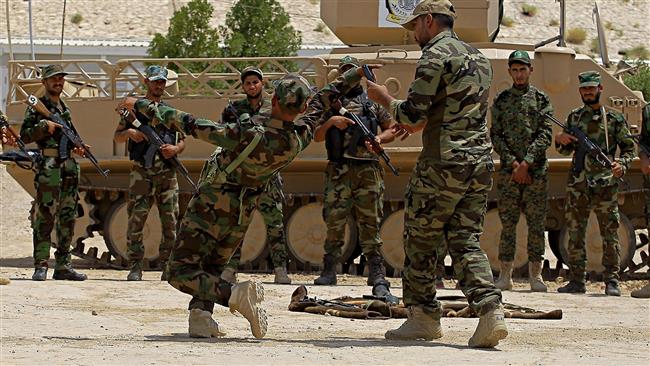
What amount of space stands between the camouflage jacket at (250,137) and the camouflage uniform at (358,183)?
11.2ft

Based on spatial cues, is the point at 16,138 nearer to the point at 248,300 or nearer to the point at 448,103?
the point at 248,300

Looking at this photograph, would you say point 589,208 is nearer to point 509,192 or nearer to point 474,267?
point 509,192

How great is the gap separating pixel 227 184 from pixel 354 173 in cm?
391

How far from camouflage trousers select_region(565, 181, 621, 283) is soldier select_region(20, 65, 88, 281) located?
14.9 feet

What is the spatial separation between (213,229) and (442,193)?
1.35 meters

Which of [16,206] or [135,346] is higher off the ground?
[135,346]

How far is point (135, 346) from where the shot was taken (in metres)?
7.66

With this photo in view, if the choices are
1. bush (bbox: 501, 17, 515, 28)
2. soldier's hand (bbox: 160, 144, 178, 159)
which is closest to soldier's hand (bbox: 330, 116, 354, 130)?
soldier's hand (bbox: 160, 144, 178, 159)

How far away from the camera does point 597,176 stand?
13.1m

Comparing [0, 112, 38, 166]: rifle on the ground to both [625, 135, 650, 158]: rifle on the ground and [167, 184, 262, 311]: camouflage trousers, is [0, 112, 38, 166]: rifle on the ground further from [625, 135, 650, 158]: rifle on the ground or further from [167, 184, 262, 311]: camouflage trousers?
[625, 135, 650, 158]: rifle on the ground

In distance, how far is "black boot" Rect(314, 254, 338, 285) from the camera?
12961 mm

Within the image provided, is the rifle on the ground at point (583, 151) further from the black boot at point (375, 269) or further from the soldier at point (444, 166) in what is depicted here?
the soldier at point (444, 166)

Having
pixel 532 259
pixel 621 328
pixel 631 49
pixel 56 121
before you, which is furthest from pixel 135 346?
pixel 631 49

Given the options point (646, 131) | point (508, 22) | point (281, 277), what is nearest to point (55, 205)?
point (281, 277)
